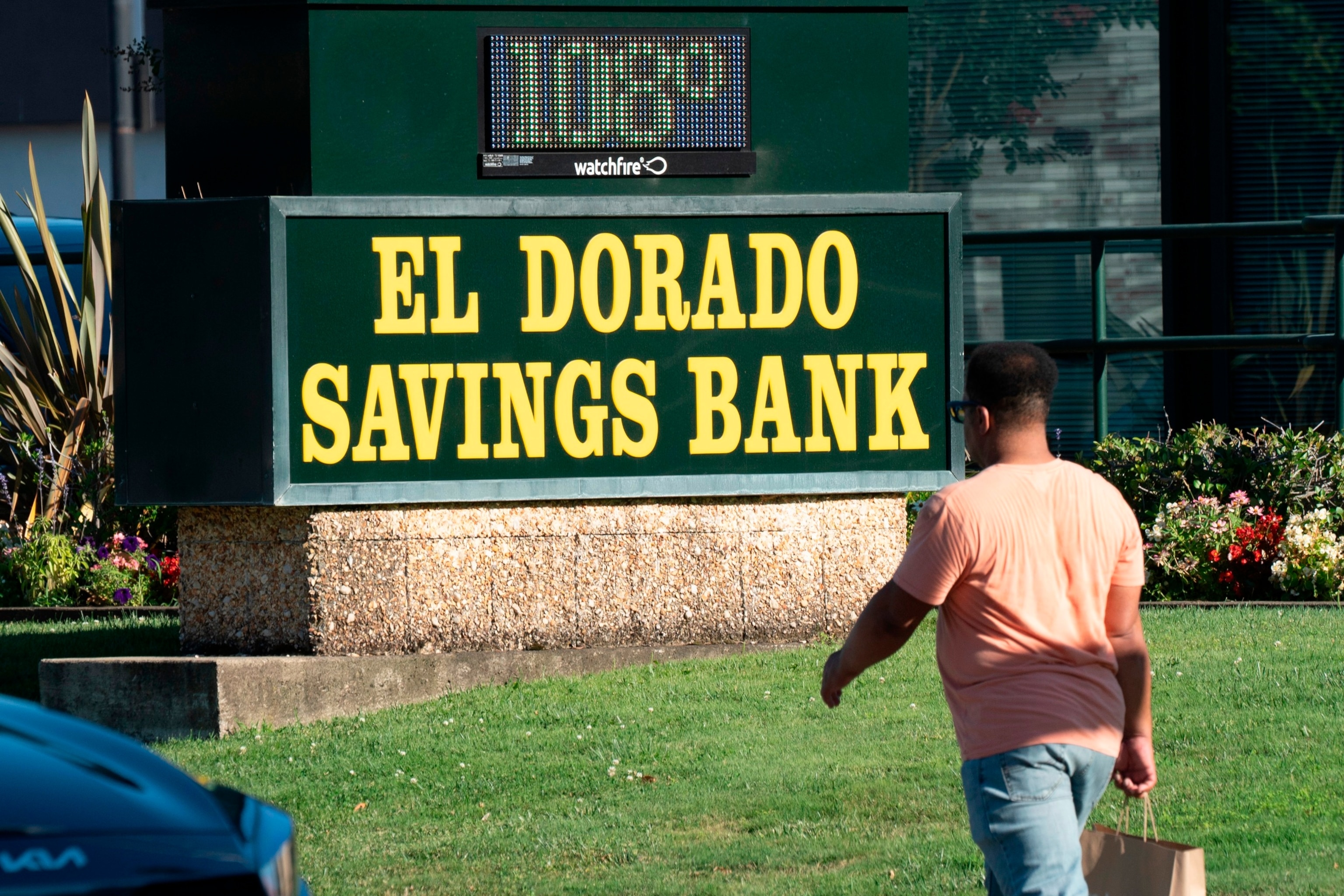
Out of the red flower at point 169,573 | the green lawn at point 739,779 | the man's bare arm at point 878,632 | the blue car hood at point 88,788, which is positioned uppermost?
the man's bare arm at point 878,632

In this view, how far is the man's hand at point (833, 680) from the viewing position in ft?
14.1

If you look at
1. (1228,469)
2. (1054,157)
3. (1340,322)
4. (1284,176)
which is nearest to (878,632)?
(1228,469)

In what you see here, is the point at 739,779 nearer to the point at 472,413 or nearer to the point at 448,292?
the point at 472,413

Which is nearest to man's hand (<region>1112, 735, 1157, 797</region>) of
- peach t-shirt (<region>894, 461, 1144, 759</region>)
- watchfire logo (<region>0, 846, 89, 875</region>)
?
peach t-shirt (<region>894, 461, 1144, 759</region>)

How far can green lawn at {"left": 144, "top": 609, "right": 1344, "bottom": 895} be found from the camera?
5.92m

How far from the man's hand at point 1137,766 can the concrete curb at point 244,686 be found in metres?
4.94

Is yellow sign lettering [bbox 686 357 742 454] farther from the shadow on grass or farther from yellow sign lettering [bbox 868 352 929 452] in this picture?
the shadow on grass

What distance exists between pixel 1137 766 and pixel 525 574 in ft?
16.6

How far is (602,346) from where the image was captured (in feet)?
30.0

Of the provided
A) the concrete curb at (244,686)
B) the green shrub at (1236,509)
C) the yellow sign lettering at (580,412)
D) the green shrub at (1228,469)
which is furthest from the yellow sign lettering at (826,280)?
the green shrub at (1228,469)

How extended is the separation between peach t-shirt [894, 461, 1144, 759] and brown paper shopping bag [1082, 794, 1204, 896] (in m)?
0.23

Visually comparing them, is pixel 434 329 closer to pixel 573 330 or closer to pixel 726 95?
pixel 573 330

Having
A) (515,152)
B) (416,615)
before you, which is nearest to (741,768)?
(416,615)

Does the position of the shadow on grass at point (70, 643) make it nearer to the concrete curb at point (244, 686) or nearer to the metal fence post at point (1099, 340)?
the concrete curb at point (244, 686)
